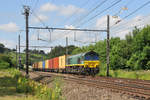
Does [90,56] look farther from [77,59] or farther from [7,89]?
[7,89]

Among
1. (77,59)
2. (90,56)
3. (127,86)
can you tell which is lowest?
(127,86)

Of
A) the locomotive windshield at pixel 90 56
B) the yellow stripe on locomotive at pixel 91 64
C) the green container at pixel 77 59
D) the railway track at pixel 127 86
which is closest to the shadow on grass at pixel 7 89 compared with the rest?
the railway track at pixel 127 86

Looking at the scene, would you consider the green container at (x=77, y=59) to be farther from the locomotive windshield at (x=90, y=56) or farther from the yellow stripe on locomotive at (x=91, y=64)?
the yellow stripe on locomotive at (x=91, y=64)

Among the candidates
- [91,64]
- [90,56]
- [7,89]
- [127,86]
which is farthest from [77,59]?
[127,86]

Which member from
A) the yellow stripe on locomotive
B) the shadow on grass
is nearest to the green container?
the yellow stripe on locomotive

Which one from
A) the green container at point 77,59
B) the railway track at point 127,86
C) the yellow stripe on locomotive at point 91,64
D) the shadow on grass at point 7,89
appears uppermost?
the green container at point 77,59

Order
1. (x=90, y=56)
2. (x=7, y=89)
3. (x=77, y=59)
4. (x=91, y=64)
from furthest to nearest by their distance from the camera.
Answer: (x=77, y=59) → (x=90, y=56) → (x=91, y=64) → (x=7, y=89)

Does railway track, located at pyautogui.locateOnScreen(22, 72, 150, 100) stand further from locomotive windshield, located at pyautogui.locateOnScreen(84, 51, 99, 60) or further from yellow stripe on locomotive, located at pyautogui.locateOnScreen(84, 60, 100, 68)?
locomotive windshield, located at pyautogui.locateOnScreen(84, 51, 99, 60)

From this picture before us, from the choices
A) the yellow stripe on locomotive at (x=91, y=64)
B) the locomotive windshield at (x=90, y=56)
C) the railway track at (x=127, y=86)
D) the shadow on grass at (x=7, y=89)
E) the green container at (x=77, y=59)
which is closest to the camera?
the railway track at (x=127, y=86)

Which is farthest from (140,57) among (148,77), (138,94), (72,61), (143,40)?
(138,94)

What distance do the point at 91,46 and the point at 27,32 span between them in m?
35.6

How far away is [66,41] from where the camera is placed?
→ 168 ft

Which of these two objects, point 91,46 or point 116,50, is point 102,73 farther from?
point 91,46

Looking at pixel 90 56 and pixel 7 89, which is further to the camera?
pixel 90 56
